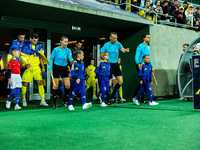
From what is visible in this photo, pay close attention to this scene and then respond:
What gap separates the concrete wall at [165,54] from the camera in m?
13.5

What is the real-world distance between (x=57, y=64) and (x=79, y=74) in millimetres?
1012

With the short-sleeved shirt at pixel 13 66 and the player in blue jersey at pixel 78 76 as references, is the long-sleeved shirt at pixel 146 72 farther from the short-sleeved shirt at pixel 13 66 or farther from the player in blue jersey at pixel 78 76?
the short-sleeved shirt at pixel 13 66

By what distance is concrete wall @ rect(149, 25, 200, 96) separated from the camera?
→ 13523 mm

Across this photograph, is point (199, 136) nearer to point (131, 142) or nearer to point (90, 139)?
point (131, 142)

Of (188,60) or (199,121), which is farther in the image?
(188,60)

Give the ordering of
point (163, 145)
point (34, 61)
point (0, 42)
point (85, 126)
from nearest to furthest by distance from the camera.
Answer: point (163, 145) → point (85, 126) → point (34, 61) → point (0, 42)

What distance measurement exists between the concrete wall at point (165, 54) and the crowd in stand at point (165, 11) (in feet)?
2.38

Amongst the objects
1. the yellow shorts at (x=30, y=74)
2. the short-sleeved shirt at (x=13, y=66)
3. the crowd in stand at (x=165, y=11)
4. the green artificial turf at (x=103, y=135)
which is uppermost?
the crowd in stand at (x=165, y=11)

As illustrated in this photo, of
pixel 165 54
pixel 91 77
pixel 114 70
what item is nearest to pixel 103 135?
pixel 114 70

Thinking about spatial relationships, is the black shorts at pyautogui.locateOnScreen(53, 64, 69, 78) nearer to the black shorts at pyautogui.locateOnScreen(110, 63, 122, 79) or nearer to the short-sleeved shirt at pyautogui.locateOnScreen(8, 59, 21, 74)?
the short-sleeved shirt at pyautogui.locateOnScreen(8, 59, 21, 74)

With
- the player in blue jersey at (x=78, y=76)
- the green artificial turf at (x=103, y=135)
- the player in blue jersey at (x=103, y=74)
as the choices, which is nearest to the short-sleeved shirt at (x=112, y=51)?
the player in blue jersey at (x=103, y=74)

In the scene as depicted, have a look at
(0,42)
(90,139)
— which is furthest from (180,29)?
(90,139)

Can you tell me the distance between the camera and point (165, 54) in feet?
46.3

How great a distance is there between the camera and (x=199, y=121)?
5258mm
